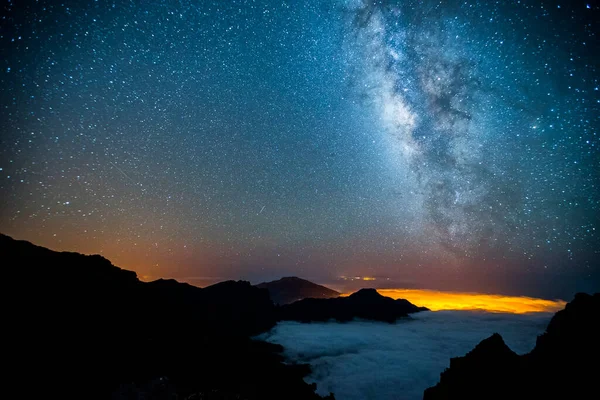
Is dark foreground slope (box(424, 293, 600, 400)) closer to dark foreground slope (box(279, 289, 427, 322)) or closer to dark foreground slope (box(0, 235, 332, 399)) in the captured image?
dark foreground slope (box(0, 235, 332, 399))

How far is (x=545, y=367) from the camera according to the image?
37.0ft

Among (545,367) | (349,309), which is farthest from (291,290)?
(545,367)

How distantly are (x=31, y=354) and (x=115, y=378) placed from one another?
4.39 m

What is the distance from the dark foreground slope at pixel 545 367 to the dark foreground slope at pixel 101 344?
9844 mm

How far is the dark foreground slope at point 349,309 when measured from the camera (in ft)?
250

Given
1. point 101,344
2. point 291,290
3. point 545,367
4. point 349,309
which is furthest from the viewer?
point 291,290

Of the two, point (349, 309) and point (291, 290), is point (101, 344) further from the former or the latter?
point (291, 290)

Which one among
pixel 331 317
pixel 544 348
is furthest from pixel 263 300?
pixel 544 348

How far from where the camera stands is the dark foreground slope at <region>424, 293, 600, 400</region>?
10.1 metres

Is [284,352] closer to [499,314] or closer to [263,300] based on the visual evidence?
[263,300]

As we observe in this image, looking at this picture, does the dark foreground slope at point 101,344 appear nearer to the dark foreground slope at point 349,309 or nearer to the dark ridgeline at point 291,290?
the dark foreground slope at point 349,309

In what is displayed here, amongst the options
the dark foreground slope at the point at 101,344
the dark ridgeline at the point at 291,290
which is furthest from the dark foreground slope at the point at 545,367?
the dark ridgeline at the point at 291,290

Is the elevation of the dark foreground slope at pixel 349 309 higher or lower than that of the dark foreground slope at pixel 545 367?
lower

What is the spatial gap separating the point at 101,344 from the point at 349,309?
8178cm
